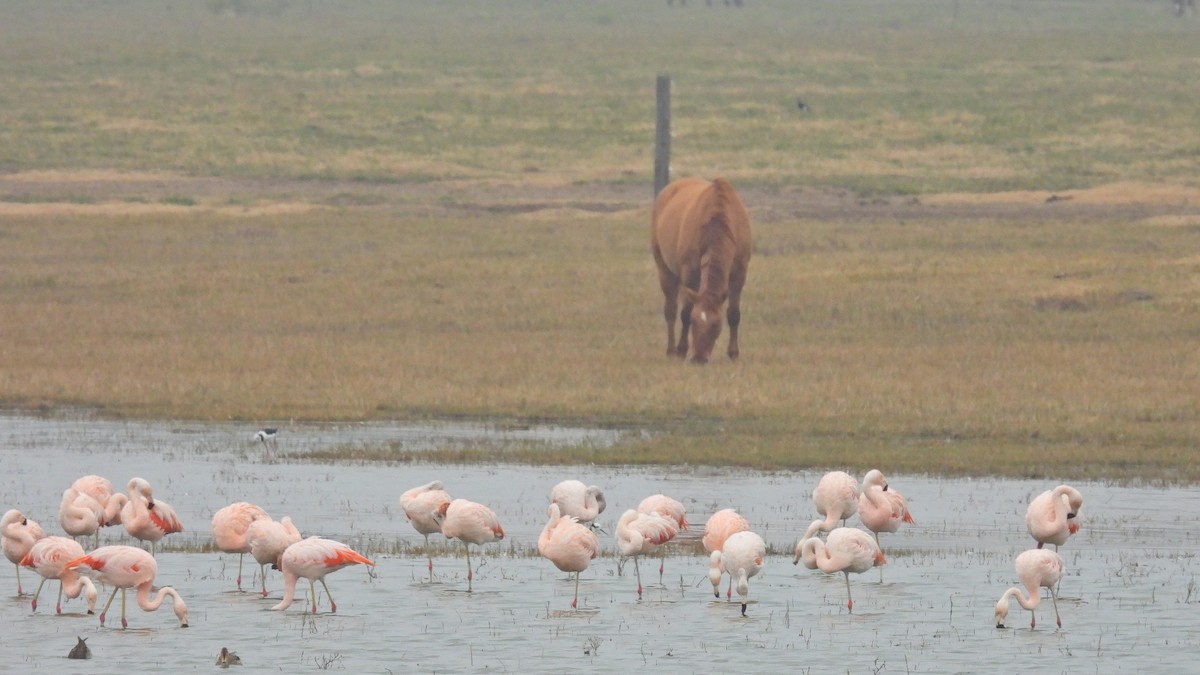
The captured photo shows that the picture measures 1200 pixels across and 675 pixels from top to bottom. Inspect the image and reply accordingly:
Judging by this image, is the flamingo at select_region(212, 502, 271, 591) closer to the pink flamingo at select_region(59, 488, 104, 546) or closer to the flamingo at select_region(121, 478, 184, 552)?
the flamingo at select_region(121, 478, 184, 552)

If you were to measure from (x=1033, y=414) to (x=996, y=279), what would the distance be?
10.4m

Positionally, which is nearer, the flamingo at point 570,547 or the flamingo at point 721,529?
the flamingo at point 570,547

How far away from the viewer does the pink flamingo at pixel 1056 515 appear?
12.4 metres

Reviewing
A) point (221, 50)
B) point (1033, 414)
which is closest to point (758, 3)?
point (221, 50)

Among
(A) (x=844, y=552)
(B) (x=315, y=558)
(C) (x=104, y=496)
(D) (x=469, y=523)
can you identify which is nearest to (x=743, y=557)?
(A) (x=844, y=552)

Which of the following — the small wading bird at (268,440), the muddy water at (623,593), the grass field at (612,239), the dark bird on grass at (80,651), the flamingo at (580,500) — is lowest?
the grass field at (612,239)

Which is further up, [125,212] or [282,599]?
[282,599]

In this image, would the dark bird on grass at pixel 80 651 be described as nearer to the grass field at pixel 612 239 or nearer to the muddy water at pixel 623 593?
the muddy water at pixel 623 593

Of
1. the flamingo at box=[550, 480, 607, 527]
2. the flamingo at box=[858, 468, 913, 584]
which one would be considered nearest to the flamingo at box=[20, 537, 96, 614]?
the flamingo at box=[550, 480, 607, 527]

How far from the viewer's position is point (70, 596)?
451 inches

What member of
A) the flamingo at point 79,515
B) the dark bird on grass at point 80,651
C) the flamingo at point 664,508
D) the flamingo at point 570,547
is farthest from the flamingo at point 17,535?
the flamingo at point 664,508

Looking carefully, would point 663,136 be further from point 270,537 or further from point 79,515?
point 270,537

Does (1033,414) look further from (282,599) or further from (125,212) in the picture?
(125,212)

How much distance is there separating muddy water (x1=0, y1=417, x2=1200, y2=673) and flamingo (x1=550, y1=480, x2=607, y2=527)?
1.30 feet
